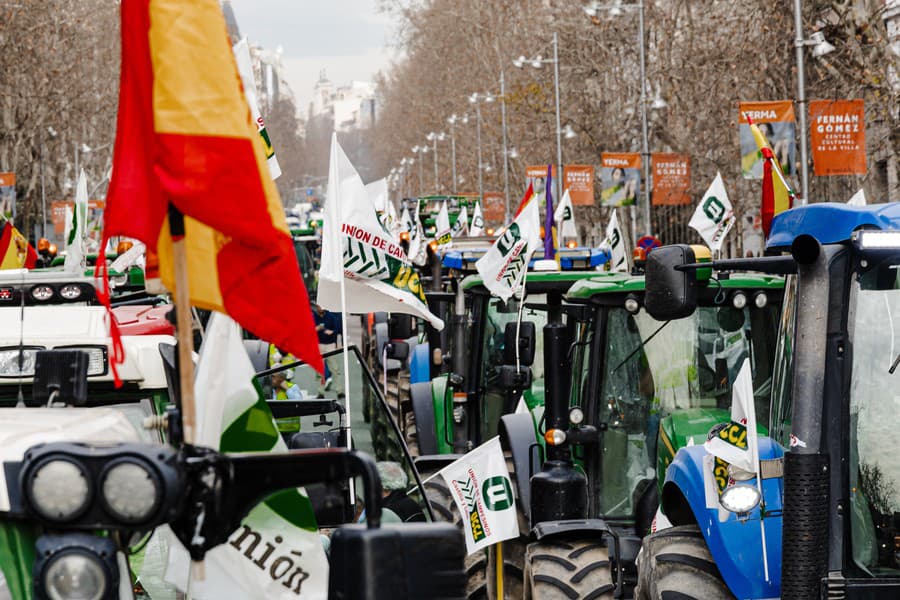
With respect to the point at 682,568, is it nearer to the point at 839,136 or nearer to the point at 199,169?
the point at 199,169

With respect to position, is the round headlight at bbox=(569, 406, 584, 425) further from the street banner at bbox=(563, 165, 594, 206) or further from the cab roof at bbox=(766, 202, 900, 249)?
the street banner at bbox=(563, 165, 594, 206)

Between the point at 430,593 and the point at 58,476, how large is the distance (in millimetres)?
677

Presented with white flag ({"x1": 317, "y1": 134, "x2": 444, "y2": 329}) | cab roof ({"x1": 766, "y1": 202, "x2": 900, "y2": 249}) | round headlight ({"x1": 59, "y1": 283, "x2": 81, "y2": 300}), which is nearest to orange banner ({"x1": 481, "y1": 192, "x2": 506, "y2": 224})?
white flag ({"x1": 317, "y1": 134, "x2": 444, "y2": 329})

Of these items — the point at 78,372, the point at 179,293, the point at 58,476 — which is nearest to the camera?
the point at 58,476

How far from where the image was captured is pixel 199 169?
3223 mm

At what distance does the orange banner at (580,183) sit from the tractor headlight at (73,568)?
38.8 metres

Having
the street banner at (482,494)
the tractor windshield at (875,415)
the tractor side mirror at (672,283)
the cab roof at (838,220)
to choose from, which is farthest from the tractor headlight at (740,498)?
the street banner at (482,494)

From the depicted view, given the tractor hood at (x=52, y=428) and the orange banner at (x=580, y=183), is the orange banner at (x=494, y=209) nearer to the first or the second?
the orange banner at (x=580, y=183)

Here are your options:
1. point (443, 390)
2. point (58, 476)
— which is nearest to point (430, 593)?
point (58, 476)

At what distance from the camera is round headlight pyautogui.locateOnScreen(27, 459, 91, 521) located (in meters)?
2.70

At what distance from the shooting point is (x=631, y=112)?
44125mm

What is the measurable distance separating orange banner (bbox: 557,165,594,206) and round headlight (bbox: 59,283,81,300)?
107 feet

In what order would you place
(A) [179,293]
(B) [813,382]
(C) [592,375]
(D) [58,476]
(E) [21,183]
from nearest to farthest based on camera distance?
1. (D) [58,476]
2. (A) [179,293]
3. (B) [813,382]
4. (C) [592,375]
5. (E) [21,183]

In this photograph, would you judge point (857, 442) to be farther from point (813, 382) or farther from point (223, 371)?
point (223, 371)
